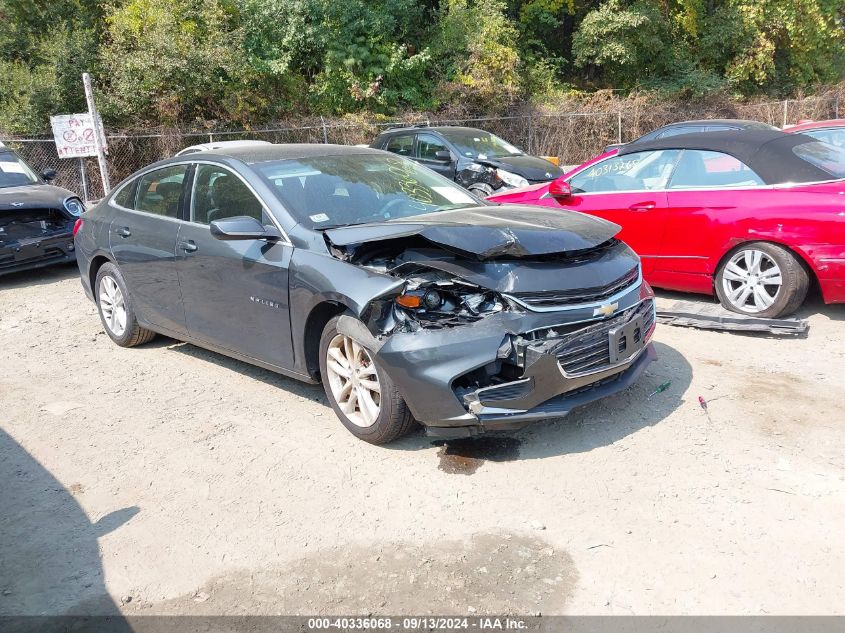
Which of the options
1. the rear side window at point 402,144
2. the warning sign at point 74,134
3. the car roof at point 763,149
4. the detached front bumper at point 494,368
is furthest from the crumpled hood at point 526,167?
the detached front bumper at point 494,368

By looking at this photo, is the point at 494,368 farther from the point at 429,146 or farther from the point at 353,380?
the point at 429,146

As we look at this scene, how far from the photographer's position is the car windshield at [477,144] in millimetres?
13031

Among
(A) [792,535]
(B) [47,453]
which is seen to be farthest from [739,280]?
Answer: (B) [47,453]

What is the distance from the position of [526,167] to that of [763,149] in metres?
6.45

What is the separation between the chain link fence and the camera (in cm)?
1780

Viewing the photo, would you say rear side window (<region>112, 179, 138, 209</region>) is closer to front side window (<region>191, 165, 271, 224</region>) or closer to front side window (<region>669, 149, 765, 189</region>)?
front side window (<region>191, 165, 271, 224</region>)

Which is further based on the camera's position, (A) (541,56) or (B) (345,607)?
(A) (541,56)

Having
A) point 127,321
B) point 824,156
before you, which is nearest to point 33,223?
point 127,321

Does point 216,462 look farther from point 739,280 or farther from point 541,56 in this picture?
point 541,56

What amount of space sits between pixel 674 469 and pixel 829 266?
2884 mm

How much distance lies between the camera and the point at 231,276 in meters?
4.99

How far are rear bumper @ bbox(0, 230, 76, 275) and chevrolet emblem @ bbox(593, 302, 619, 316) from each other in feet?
25.6

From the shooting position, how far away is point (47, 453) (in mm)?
4586

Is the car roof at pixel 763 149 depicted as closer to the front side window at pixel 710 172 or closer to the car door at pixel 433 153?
the front side window at pixel 710 172
